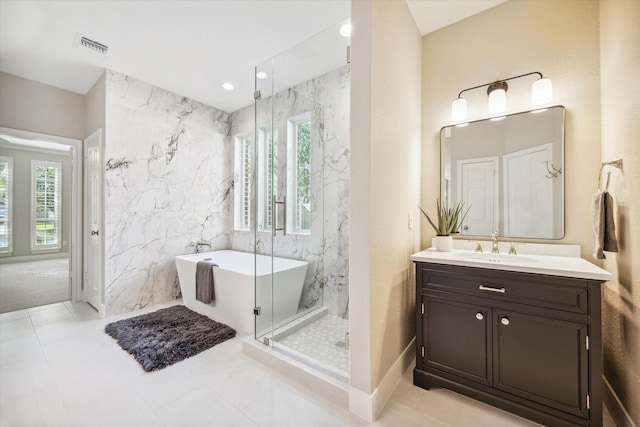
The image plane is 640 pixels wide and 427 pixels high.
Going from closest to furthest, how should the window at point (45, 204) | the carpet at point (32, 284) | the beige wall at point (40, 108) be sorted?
1. the beige wall at point (40, 108)
2. the carpet at point (32, 284)
3. the window at point (45, 204)

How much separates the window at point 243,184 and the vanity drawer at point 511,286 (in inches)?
119

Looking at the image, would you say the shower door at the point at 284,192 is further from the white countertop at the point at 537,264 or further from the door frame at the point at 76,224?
the door frame at the point at 76,224

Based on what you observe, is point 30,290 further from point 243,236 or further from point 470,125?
point 470,125

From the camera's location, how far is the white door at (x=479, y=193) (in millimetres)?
2096

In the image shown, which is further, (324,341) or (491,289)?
(324,341)

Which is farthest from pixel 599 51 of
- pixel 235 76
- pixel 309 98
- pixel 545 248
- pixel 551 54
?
pixel 235 76

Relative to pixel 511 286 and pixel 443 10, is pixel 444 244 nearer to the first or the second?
pixel 511 286

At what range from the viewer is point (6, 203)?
5.80m

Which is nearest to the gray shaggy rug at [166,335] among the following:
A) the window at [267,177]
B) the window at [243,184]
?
the window at [267,177]

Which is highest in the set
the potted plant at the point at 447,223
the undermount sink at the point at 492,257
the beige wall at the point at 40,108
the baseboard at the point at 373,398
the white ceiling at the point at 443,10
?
the white ceiling at the point at 443,10

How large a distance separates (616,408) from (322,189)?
2.38 metres

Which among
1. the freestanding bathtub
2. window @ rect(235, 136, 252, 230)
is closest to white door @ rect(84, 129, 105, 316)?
the freestanding bathtub

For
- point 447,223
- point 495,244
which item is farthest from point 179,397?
point 495,244

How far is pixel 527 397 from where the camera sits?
1.47 meters
